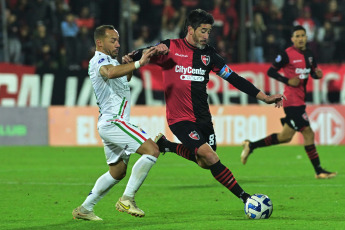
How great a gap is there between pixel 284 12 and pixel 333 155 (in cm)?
635

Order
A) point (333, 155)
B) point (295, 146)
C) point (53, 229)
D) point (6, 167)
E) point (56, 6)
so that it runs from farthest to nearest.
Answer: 1. point (56, 6)
2. point (295, 146)
3. point (333, 155)
4. point (6, 167)
5. point (53, 229)

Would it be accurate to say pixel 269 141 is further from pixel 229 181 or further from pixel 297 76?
pixel 229 181

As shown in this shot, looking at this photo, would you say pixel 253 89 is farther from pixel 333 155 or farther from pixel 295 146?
pixel 295 146

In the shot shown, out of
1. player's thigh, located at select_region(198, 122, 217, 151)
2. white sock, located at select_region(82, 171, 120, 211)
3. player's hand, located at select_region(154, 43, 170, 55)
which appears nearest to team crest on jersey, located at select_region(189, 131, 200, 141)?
player's thigh, located at select_region(198, 122, 217, 151)

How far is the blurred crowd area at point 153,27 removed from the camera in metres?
20.2

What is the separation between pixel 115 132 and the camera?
24.4 ft

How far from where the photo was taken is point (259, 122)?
755 inches

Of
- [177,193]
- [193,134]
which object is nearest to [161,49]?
[193,134]

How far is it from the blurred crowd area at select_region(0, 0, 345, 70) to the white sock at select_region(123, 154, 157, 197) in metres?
12.5

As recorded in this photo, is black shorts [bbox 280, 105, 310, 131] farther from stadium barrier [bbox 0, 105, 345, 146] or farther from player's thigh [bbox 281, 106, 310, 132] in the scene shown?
→ stadium barrier [bbox 0, 105, 345, 146]

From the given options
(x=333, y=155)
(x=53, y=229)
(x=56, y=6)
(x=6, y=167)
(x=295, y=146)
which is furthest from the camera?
(x=56, y=6)

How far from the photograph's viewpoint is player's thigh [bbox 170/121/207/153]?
8109 millimetres

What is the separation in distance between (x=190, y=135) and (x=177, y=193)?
7.17ft

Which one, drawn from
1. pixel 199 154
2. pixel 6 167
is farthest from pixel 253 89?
pixel 6 167
